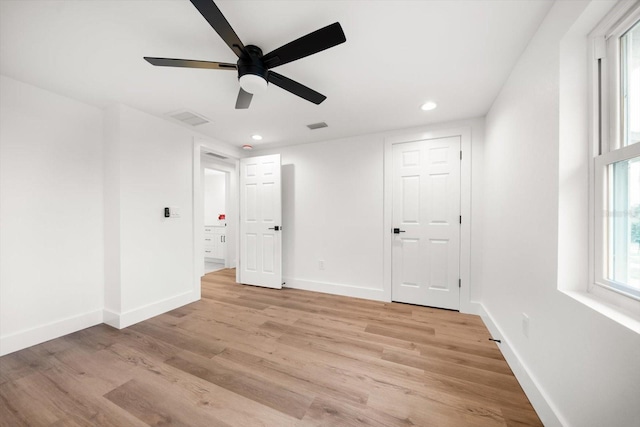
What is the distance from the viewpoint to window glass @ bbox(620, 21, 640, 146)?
3.08 ft

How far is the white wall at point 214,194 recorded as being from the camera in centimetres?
602

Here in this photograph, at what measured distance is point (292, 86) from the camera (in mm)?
1648

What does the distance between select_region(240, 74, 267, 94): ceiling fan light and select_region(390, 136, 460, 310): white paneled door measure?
2059 millimetres

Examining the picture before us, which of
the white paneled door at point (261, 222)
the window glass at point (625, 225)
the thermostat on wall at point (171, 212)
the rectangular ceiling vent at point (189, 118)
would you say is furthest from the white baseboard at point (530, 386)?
the rectangular ceiling vent at point (189, 118)

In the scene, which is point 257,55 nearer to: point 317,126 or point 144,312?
point 317,126

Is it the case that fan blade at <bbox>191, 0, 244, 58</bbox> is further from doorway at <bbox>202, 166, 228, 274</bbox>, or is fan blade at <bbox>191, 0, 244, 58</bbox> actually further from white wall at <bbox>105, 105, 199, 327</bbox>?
doorway at <bbox>202, 166, 228, 274</bbox>

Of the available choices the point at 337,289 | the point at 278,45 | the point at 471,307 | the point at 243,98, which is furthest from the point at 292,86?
the point at 471,307

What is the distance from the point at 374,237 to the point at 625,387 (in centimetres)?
241

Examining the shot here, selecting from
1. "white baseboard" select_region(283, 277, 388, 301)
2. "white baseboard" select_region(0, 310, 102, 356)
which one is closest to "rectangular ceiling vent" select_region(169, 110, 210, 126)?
"white baseboard" select_region(0, 310, 102, 356)

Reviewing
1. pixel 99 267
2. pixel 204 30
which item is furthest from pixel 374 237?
pixel 99 267

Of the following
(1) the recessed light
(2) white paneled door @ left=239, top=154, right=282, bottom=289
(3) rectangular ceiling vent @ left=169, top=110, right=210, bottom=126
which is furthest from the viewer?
(2) white paneled door @ left=239, top=154, right=282, bottom=289

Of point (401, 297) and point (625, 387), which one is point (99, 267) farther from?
point (625, 387)

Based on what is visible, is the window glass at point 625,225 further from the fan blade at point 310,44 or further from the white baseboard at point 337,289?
the white baseboard at point 337,289

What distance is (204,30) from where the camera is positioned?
1.42 m
